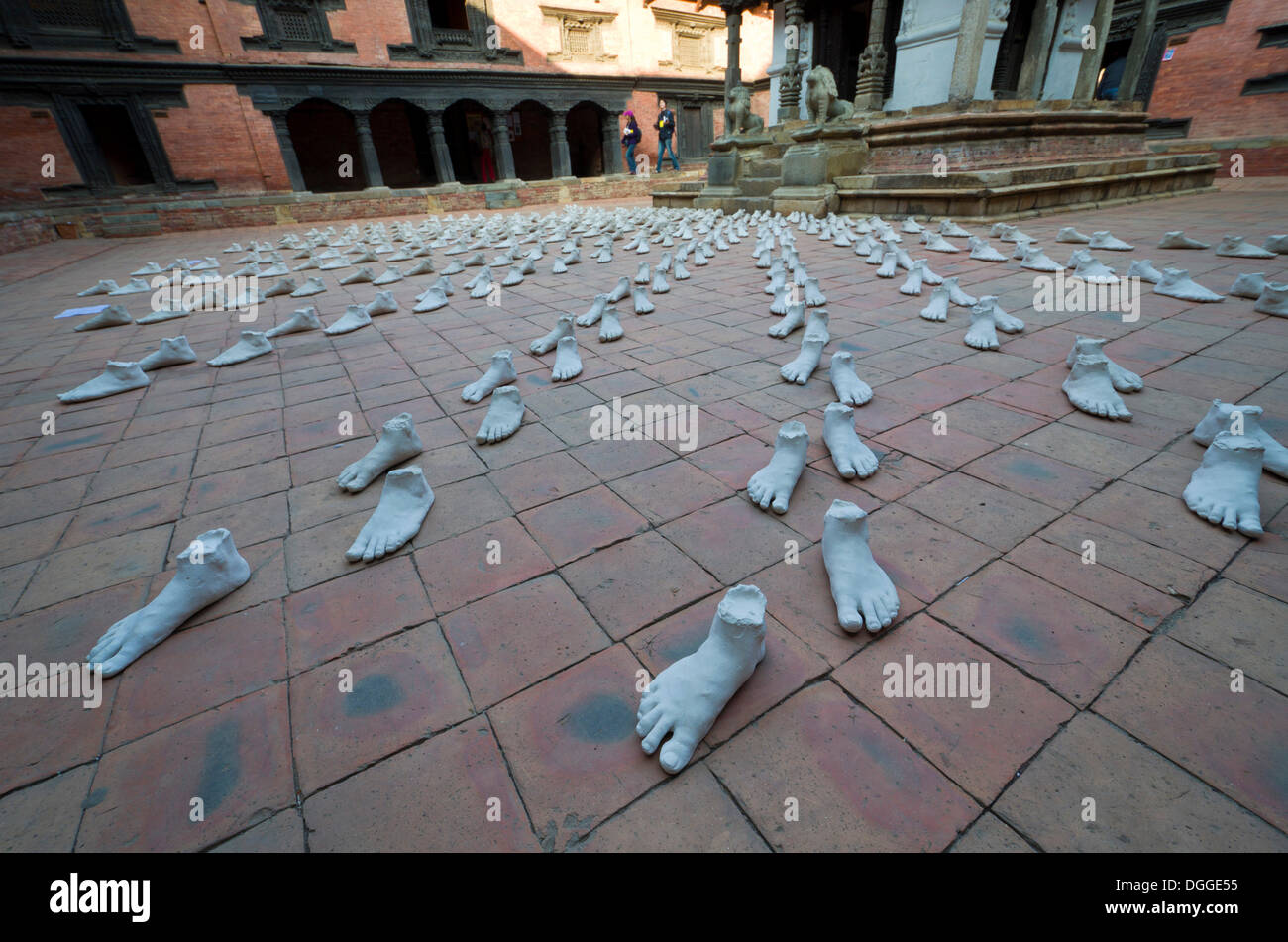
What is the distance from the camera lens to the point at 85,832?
1.07 metres

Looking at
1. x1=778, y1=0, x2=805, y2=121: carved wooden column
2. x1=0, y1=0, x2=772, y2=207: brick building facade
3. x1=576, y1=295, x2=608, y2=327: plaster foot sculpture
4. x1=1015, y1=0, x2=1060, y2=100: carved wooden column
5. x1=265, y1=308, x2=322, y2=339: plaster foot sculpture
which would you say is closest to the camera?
x1=576, y1=295, x2=608, y2=327: plaster foot sculpture

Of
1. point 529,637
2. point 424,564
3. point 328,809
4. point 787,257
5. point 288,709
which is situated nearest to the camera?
point 328,809

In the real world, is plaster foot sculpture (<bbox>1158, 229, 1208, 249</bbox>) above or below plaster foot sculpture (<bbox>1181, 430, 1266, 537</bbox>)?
above

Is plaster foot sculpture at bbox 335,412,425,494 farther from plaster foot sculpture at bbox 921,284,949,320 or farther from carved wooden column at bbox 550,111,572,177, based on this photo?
carved wooden column at bbox 550,111,572,177

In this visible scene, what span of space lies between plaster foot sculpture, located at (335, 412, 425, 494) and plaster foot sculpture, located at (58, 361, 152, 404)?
2.04 meters

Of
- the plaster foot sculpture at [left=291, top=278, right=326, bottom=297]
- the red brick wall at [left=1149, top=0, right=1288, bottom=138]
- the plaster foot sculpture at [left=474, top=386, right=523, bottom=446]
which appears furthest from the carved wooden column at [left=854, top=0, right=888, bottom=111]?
the plaster foot sculpture at [left=474, top=386, right=523, bottom=446]

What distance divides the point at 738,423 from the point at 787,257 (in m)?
3.68

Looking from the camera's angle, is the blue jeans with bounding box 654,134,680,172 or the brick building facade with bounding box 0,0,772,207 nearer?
the brick building facade with bounding box 0,0,772,207

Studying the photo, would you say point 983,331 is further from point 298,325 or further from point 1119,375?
point 298,325

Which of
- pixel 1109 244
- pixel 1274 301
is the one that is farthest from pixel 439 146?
pixel 1274 301

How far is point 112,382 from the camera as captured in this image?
3193 millimetres

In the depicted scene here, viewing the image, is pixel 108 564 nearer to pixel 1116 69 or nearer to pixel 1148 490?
pixel 1148 490

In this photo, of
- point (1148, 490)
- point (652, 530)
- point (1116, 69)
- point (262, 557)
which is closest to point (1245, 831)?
point (1148, 490)

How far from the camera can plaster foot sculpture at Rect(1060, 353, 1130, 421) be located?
7.59 ft
